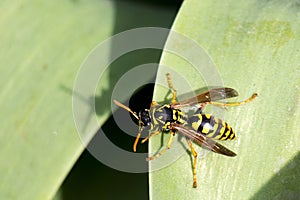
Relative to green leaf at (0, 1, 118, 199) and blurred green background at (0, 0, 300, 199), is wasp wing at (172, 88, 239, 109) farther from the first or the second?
green leaf at (0, 1, 118, 199)

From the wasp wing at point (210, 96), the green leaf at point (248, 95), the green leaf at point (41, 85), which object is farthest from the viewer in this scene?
the green leaf at point (41, 85)

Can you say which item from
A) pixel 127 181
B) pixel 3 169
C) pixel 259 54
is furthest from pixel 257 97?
pixel 3 169

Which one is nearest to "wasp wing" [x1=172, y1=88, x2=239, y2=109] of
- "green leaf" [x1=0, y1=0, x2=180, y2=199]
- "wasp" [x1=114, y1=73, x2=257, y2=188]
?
"wasp" [x1=114, y1=73, x2=257, y2=188]

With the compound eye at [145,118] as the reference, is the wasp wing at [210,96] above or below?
above

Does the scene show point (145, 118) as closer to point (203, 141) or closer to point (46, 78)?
point (203, 141)

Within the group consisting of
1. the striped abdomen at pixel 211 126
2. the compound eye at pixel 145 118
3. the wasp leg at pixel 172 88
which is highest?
the wasp leg at pixel 172 88

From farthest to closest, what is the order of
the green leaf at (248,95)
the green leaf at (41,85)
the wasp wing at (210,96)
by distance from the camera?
the green leaf at (41,85)
the wasp wing at (210,96)
the green leaf at (248,95)

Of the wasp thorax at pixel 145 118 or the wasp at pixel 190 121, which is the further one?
the wasp thorax at pixel 145 118

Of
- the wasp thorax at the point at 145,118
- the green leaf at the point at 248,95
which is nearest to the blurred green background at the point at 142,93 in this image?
the green leaf at the point at 248,95

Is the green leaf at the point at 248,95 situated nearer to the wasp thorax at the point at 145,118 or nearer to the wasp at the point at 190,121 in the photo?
the wasp at the point at 190,121
